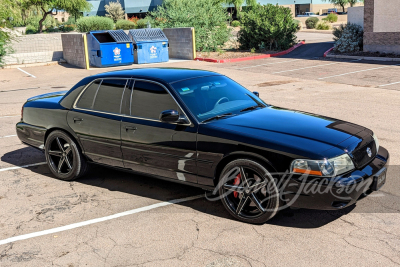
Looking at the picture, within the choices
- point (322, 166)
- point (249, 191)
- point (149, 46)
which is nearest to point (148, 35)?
point (149, 46)

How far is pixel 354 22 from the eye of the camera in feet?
84.7

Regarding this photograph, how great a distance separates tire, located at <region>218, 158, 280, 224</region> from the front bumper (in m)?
0.19

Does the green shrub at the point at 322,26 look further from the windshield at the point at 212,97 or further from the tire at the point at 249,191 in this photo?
the tire at the point at 249,191

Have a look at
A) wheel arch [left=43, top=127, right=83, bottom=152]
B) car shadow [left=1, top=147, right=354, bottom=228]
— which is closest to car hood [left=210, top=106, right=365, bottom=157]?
car shadow [left=1, top=147, right=354, bottom=228]

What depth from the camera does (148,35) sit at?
85.1 feet

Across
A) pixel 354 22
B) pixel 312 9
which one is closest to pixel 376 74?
pixel 354 22

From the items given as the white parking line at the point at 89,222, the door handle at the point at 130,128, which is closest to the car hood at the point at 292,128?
the door handle at the point at 130,128

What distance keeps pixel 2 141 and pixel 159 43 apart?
56.3 ft

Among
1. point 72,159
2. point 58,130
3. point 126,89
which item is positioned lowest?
point 72,159

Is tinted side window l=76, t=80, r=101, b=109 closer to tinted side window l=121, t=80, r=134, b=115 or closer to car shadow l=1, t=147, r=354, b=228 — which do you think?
tinted side window l=121, t=80, r=134, b=115

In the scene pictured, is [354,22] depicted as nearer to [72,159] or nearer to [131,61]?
[131,61]

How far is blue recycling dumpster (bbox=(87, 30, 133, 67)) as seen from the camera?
24.0 metres

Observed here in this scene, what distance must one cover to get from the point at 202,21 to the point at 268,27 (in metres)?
3.94

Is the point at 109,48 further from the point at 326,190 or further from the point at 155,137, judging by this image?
the point at 326,190
